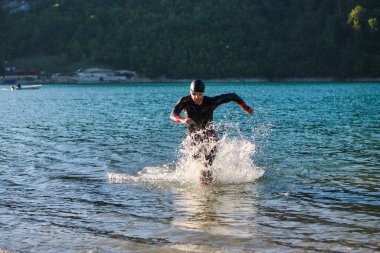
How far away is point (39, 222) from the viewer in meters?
11.4

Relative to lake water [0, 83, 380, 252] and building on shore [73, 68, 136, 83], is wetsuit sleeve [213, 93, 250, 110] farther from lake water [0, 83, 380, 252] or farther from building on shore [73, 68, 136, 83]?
building on shore [73, 68, 136, 83]

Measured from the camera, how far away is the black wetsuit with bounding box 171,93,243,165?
46.5 ft

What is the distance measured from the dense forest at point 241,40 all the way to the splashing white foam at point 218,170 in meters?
138

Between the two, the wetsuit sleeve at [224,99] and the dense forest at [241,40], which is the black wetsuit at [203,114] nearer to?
the wetsuit sleeve at [224,99]

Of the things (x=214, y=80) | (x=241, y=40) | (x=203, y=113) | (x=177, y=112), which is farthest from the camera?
(x=241, y=40)

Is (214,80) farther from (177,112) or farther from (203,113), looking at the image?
(177,112)

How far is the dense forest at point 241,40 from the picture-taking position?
15750cm

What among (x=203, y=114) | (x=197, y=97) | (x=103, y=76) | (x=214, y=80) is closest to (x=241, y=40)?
(x=214, y=80)

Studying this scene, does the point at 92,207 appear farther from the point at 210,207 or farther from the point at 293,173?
the point at 293,173

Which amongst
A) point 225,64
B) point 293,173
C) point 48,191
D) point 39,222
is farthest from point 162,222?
point 225,64

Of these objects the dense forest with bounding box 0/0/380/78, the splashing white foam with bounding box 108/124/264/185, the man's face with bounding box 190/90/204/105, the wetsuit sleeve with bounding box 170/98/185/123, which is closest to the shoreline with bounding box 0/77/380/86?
the dense forest with bounding box 0/0/380/78

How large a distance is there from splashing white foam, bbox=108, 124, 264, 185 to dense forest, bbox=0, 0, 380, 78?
138 m

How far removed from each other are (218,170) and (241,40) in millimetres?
166025

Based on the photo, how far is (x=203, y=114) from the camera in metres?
14.3
